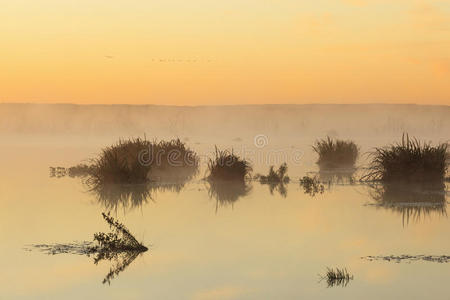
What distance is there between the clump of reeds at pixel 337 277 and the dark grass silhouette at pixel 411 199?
4.80 m

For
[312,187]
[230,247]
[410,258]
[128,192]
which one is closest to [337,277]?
[410,258]

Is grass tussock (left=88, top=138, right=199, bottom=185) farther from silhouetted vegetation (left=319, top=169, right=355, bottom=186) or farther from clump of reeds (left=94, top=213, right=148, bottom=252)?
clump of reeds (left=94, top=213, right=148, bottom=252)

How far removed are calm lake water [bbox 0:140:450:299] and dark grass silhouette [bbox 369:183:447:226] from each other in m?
0.17

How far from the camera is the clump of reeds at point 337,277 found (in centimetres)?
953

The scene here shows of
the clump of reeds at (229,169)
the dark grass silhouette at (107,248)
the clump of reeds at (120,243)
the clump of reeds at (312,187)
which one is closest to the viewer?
the dark grass silhouette at (107,248)

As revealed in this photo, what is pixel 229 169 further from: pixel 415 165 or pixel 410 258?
pixel 410 258

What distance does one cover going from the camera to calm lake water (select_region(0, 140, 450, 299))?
366 inches

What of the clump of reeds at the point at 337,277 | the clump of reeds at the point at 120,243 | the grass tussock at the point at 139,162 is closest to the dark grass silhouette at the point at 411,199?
the clump of reeds at the point at 120,243

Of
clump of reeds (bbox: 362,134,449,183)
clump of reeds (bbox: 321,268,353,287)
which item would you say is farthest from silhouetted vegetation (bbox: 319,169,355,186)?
clump of reeds (bbox: 321,268,353,287)

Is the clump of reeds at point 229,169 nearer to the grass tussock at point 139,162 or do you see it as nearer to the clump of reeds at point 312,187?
the clump of reeds at point 312,187

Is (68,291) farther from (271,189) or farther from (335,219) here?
(271,189)

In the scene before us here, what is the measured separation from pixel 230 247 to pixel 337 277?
8.10 ft

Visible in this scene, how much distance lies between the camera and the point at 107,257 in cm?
1130

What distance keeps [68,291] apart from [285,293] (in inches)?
84.9
